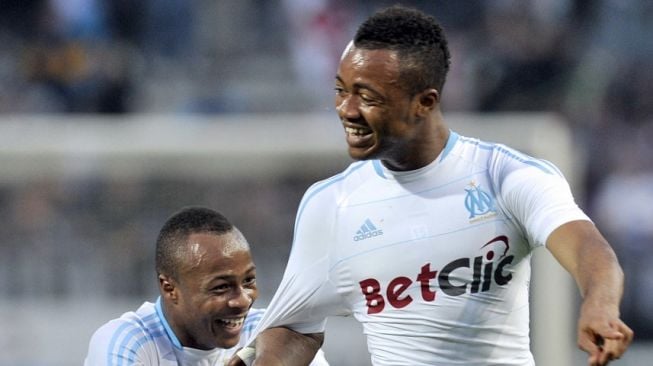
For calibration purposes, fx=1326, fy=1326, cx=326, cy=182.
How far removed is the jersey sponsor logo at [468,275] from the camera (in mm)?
3961

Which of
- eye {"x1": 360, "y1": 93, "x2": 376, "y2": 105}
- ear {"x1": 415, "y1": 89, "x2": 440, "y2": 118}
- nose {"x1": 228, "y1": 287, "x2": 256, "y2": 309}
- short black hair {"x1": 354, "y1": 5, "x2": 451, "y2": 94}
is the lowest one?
nose {"x1": 228, "y1": 287, "x2": 256, "y2": 309}

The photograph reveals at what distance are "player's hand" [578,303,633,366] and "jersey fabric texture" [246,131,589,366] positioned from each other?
2.36 feet

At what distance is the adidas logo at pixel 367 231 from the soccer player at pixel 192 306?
74cm

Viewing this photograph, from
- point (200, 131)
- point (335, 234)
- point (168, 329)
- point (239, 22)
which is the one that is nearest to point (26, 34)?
point (239, 22)

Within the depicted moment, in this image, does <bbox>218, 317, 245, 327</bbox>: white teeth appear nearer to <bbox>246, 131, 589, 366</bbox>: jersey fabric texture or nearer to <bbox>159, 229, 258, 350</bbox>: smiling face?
<bbox>159, 229, 258, 350</bbox>: smiling face

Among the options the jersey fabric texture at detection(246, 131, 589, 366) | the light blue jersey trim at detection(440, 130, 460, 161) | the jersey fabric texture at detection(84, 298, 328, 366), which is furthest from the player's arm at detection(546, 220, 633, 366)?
the jersey fabric texture at detection(84, 298, 328, 366)

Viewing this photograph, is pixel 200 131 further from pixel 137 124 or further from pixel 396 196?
pixel 396 196

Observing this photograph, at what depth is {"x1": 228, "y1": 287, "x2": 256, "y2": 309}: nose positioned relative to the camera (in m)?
4.71

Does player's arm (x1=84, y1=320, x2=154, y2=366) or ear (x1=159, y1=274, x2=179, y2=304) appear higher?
ear (x1=159, y1=274, x2=179, y2=304)

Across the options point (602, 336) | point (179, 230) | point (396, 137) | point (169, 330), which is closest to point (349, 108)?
point (396, 137)

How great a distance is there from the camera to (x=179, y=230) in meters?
4.84

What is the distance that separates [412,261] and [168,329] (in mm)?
1235

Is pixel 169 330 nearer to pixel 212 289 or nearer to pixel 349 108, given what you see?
pixel 212 289

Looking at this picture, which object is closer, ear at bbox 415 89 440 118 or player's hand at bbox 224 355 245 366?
ear at bbox 415 89 440 118
